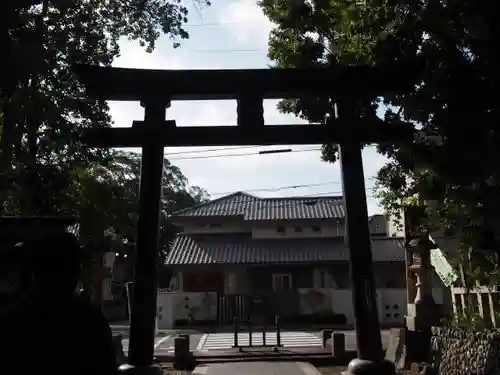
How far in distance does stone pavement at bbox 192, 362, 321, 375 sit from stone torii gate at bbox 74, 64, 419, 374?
134 inches

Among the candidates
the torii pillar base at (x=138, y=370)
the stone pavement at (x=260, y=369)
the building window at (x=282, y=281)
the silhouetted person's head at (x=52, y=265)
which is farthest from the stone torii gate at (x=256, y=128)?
the building window at (x=282, y=281)

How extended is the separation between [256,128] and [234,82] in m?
0.80

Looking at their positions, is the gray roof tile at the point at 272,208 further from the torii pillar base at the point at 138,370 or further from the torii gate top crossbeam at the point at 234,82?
the torii pillar base at the point at 138,370

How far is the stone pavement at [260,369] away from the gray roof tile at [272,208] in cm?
1947

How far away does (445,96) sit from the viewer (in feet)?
26.3

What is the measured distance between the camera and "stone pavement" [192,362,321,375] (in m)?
10.9

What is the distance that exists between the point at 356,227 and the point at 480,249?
2167 millimetres

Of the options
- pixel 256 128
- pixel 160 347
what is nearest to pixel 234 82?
A: pixel 256 128

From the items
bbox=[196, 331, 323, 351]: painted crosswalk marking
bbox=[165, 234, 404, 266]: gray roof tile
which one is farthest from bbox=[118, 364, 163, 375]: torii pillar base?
bbox=[165, 234, 404, 266]: gray roof tile

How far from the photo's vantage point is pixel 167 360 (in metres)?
14.7

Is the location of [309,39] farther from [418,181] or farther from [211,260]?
[211,260]

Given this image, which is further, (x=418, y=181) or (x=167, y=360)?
(x=167, y=360)

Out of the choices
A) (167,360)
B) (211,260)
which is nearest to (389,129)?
(167,360)

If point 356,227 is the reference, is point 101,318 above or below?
below
